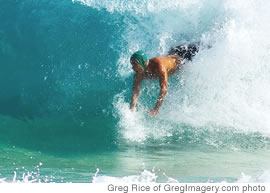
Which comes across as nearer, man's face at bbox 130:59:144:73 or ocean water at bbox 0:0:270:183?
ocean water at bbox 0:0:270:183

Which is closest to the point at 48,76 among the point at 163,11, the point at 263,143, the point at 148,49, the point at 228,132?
the point at 148,49

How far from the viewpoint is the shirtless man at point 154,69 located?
4.65 metres

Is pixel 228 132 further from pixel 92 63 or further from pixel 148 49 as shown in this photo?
pixel 92 63

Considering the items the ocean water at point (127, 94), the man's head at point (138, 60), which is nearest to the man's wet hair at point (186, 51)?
the ocean water at point (127, 94)

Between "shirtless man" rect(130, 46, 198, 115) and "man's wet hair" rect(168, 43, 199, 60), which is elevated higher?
"man's wet hair" rect(168, 43, 199, 60)

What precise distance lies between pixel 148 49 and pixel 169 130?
197 centimetres

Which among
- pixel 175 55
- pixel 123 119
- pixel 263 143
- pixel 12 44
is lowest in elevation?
pixel 263 143

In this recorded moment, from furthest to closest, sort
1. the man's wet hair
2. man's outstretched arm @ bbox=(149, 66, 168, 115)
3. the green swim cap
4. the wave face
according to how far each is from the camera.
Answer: the man's wet hair, the wave face, man's outstretched arm @ bbox=(149, 66, 168, 115), the green swim cap

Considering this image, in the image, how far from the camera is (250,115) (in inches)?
215

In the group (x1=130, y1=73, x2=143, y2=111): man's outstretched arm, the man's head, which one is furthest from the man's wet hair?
the man's head

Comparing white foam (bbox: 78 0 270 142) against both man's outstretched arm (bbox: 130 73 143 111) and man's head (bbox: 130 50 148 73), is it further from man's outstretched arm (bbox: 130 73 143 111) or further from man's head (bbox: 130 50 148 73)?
man's head (bbox: 130 50 148 73)

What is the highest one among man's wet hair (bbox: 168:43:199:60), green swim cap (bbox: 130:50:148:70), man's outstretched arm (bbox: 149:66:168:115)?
man's wet hair (bbox: 168:43:199:60)

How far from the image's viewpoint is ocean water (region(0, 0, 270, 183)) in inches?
163

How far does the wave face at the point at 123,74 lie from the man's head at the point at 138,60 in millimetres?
830
